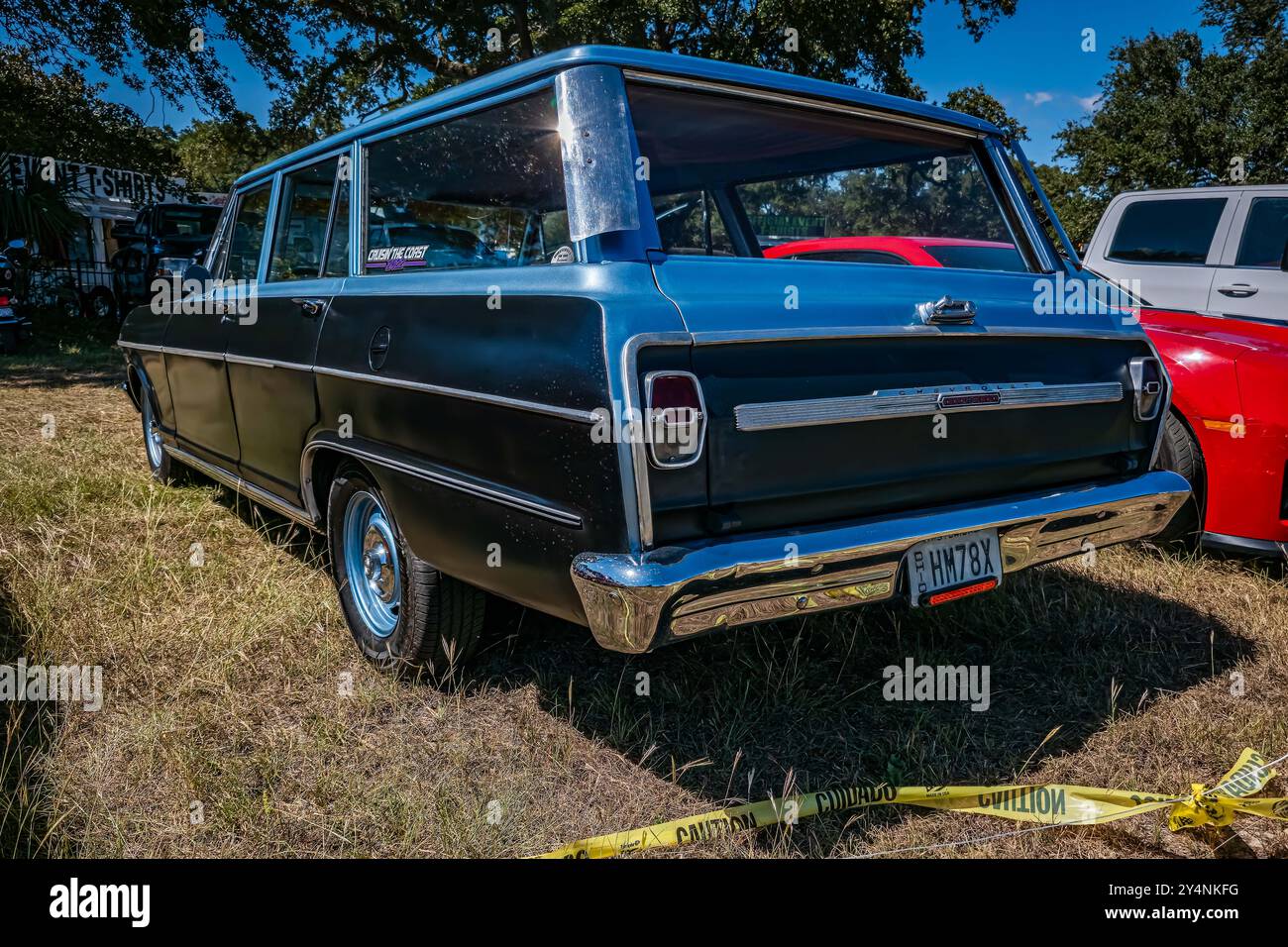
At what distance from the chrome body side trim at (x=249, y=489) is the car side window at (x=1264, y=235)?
242 inches

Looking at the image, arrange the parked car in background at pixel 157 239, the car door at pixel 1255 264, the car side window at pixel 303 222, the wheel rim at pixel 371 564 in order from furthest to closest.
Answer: the parked car in background at pixel 157 239, the car door at pixel 1255 264, the car side window at pixel 303 222, the wheel rim at pixel 371 564

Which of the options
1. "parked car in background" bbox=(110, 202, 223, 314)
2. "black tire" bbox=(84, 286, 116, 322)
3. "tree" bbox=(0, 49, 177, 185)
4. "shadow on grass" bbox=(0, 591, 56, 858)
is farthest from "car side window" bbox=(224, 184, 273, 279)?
"black tire" bbox=(84, 286, 116, 322)

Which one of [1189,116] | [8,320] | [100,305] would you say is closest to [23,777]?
[8,320]

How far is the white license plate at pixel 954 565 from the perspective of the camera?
240cm

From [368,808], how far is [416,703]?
53 centimetres

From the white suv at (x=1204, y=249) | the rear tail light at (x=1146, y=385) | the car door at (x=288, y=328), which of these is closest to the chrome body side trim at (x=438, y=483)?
the car door at (x=288, y=328)

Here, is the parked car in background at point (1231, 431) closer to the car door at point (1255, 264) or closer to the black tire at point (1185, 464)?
the black tire at point (1185, 464)

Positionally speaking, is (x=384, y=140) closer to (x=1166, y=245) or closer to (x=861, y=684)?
(x=861, y=684)

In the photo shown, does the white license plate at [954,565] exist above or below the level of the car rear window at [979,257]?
below

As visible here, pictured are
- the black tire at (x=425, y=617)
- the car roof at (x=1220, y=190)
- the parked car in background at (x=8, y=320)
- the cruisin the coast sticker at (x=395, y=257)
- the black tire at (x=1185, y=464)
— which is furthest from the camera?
the parked car in background at (x=8, y=320)

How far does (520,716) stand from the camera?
2871 mm

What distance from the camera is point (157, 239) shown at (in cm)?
1331
